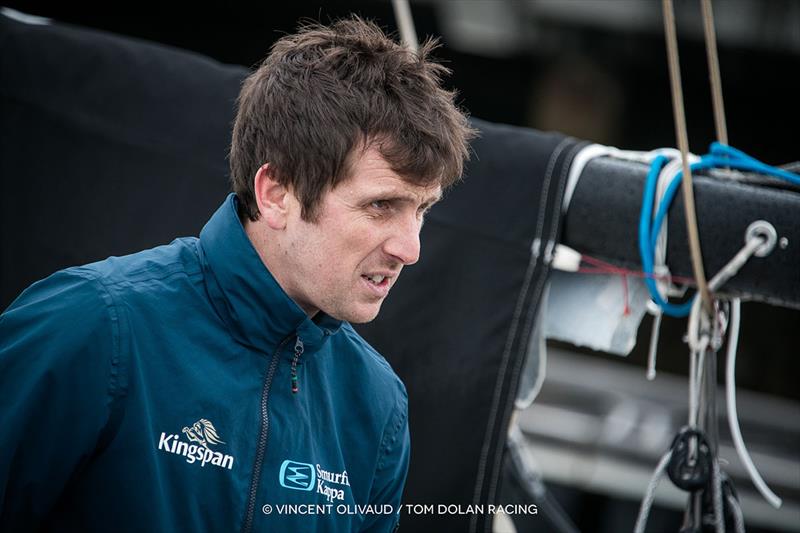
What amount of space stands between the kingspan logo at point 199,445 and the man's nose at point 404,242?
16.3 inches

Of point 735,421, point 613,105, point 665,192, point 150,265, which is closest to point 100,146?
point 150,265

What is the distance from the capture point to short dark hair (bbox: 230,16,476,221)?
5.08ft

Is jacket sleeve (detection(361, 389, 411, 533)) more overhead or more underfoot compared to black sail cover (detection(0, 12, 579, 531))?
more underfoot

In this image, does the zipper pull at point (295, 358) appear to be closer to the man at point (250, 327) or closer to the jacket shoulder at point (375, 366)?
the man at point (250, 327)

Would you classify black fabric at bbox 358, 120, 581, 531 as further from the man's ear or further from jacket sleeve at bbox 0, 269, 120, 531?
jacket sleeve at bbox 0, 269, 120, 531

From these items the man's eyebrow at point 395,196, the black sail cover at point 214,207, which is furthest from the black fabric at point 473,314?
the man's eyebrow at point 395,196

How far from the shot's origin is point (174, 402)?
4.86ft

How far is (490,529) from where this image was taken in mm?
2277

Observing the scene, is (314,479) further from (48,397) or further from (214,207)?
(214,207)

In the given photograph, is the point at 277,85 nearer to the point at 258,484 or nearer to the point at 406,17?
the point at 258,484

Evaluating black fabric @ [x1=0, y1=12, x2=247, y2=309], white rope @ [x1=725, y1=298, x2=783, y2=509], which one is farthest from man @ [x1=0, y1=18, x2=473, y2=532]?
white rope @ [x1=725, y1=298, x2=783, y2=509]

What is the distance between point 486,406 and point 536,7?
4425 millimetres

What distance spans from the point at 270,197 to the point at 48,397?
1.59 feet

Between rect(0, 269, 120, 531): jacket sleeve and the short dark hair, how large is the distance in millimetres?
381
